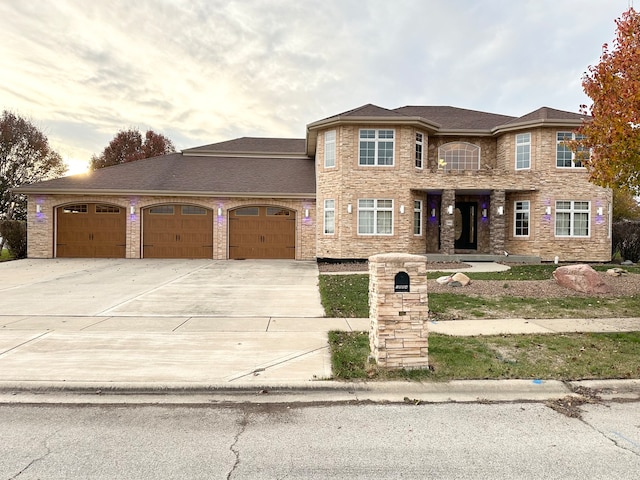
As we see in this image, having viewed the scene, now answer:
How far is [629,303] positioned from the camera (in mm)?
8938

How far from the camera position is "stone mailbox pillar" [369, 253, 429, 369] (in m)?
4.71

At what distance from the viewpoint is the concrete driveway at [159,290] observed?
26.6 feet

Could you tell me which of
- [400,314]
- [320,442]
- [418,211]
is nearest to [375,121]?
[418,211]

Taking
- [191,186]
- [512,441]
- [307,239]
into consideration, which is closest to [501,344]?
[512,441]

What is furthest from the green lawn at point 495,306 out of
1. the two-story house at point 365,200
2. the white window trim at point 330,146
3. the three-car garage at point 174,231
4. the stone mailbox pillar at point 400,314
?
the three-car garage at point 174,231

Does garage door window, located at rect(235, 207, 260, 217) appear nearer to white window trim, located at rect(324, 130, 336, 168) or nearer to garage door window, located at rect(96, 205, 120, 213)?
white window trim, located at rect(324, 130, 336, 168)

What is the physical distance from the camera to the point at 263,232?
66.5ft

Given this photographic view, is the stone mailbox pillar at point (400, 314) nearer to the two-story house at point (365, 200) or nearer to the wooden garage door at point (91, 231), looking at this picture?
the two-story house at point (365, 200)

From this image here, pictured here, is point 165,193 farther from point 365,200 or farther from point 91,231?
point 365,200

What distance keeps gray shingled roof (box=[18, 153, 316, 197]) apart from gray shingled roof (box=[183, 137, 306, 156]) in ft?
2.27

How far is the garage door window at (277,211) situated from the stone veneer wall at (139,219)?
10.8 inches

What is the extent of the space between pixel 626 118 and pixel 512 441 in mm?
7687

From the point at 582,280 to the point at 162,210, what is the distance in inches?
737

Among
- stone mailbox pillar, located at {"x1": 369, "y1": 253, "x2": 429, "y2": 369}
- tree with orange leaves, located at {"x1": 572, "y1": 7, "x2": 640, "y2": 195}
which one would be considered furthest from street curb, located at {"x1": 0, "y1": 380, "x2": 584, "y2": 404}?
tree with orange leaves, located at {"x1": 572, "y1": 7, "x2": 640, "y2": 195}
